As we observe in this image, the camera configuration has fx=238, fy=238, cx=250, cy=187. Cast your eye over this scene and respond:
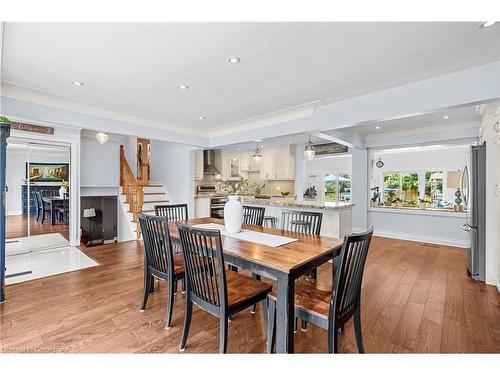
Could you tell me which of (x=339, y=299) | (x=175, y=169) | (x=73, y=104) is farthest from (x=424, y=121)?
(x=73, y=104)

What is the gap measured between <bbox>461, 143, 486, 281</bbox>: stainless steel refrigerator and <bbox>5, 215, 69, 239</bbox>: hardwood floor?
690 centimetres

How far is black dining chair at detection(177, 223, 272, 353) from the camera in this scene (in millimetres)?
1579

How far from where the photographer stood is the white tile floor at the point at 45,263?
3.28 m

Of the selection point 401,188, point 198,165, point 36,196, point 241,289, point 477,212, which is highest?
point 198,165

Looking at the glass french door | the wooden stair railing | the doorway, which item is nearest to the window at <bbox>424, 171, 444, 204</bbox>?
the wooden stair railing

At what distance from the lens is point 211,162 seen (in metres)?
7.38

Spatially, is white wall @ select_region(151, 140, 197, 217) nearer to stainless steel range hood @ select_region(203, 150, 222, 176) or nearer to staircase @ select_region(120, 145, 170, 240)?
staircase @ select_region(120, 145, 170, 240)

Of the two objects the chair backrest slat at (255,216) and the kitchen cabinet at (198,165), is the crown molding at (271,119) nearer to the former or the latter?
the kitchen cabinet at (198,165)

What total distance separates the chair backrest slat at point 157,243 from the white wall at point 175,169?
3.54 m

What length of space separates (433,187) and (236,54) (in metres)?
5.60

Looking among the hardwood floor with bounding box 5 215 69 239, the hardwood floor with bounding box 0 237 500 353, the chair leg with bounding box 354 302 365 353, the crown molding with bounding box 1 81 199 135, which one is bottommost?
the hardwood floor with bounding box 0 237 500 353

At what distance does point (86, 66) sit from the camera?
2.30 meters

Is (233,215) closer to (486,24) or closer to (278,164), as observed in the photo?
(486,24)
